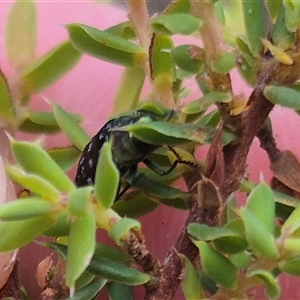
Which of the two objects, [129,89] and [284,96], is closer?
[284,96]

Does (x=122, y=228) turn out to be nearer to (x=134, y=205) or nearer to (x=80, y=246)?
(x=80, y=246)

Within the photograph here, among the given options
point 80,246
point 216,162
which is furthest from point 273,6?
point 80,246

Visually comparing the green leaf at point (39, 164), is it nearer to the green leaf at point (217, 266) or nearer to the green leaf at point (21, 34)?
the green leaf at point (217, 266)

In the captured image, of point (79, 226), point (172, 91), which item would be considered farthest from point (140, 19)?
point (79, 226)

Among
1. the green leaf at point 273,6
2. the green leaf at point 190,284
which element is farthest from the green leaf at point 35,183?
the green leaf at point 273,6

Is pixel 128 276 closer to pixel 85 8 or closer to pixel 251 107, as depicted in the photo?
pixel 251 107

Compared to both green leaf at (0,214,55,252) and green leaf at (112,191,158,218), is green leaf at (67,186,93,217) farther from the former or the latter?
green leaf at (112,191,158,218)
